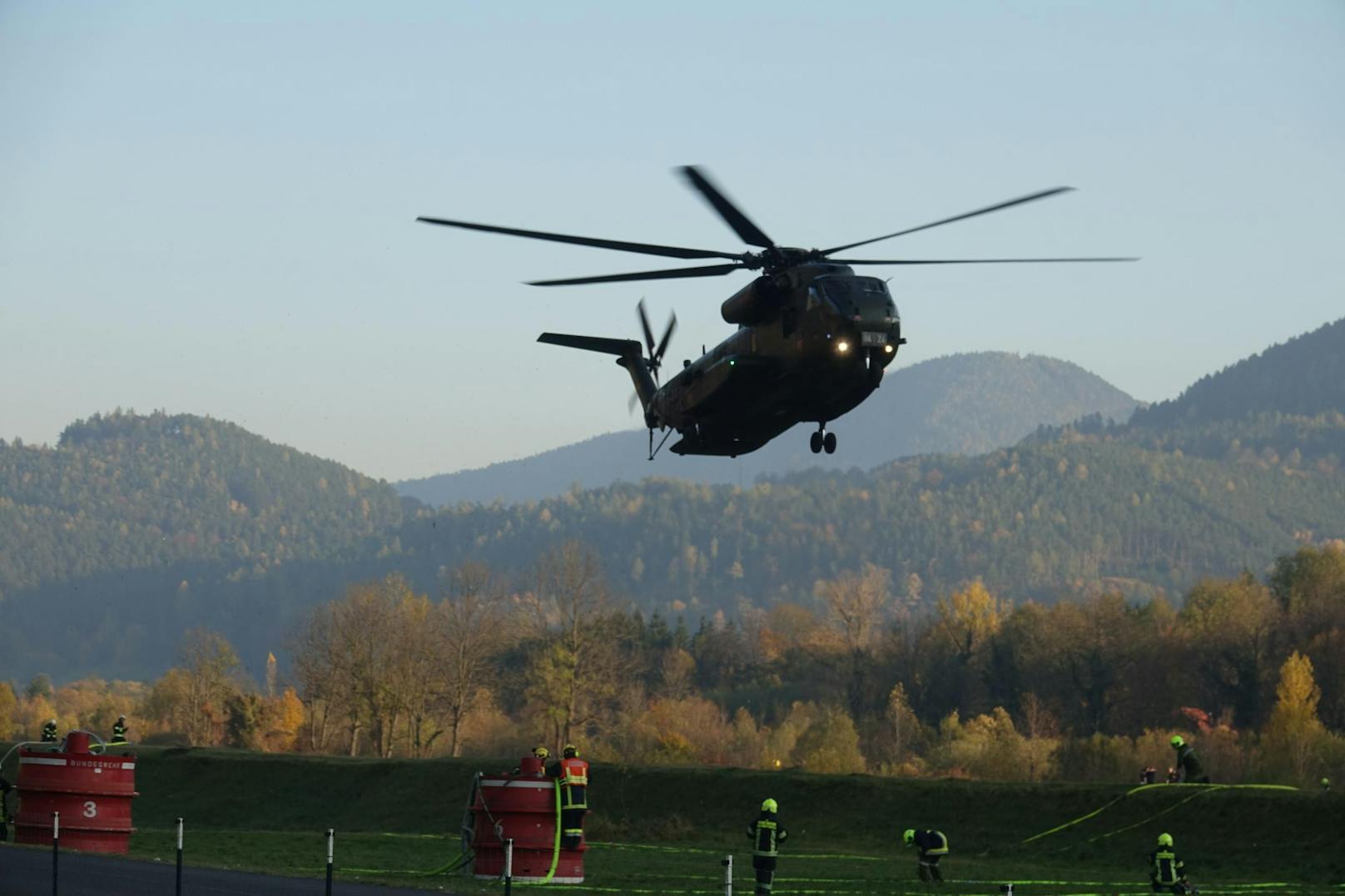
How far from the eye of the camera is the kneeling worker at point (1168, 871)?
125 ft

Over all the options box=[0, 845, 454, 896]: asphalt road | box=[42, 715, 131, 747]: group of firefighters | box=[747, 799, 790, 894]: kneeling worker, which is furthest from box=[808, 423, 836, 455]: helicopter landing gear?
box=[42, 715, 131, 747]: group of firefighters

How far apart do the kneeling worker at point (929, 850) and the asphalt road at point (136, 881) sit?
12844mm

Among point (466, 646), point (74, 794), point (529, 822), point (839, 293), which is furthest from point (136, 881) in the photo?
point (466, 646)

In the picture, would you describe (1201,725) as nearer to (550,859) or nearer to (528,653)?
(528,653)

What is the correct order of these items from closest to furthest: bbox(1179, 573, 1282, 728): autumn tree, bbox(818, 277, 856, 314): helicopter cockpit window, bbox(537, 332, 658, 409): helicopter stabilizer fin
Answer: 1. bbox(818, 277, 856, 314): helicopter cockpit window
2. bbox(537, 332, 658, 409): helicopter stabilizer fin
3. bbox(1179, 573, 1282, 728): autumn tree

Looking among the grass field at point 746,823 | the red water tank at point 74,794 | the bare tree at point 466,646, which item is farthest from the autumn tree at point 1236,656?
the red water tank at point 74,794

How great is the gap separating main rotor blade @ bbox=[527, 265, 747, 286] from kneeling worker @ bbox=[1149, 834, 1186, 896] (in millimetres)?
15626

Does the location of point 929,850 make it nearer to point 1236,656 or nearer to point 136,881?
point 136,881

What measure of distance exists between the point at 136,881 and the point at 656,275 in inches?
656

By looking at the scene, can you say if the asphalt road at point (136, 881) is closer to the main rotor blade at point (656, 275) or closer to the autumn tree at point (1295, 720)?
the main rotor blade at point (656, 275)

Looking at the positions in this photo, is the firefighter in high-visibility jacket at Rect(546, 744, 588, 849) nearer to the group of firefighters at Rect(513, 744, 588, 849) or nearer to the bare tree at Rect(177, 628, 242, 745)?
the group of firefighters at Rect(513, 744, 588, 849)

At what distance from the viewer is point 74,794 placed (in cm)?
4106

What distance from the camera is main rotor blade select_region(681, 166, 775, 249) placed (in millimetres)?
36750

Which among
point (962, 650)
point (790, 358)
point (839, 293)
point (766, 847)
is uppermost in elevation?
point (839, 293)
